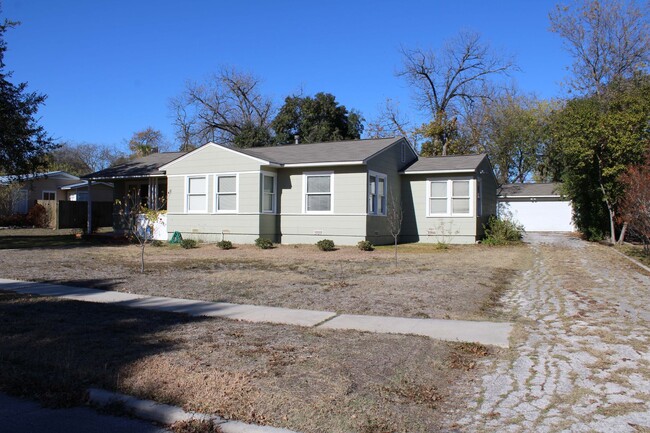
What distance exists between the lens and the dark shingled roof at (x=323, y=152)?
821 inches

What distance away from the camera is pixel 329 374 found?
533 cm

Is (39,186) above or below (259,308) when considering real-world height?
above

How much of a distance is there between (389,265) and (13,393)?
10872 millimetres

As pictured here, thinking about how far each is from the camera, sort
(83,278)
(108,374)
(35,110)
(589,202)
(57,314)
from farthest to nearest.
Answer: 1. (589,202)
2. (35,110)
3. (83,278)
4. (57,314)
5. (108,374)

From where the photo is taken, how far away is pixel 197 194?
2242cm

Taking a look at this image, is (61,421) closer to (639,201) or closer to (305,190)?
(639,201)

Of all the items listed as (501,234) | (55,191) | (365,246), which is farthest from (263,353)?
(55,191)

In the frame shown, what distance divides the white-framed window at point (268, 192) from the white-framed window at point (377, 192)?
4070mm

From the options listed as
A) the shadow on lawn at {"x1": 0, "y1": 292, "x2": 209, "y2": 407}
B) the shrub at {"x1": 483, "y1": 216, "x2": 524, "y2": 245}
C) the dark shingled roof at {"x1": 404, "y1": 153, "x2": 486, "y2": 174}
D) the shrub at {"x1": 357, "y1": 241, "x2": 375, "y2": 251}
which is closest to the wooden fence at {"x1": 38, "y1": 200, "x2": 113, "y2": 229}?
the dark shingled roof at {"x1": 404, "y1": 153, "x2": 486, "y2": 174}

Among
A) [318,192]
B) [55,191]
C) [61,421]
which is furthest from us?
[55,191]

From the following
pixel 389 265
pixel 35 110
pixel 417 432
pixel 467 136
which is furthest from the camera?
pixel 467 136

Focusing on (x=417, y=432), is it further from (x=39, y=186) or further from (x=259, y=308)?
(x=39, y=186)

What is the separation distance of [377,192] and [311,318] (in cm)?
1383

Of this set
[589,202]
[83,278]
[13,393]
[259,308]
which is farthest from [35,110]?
[589,202]
